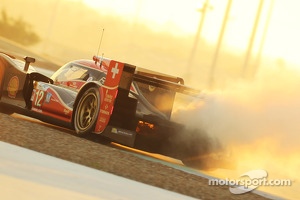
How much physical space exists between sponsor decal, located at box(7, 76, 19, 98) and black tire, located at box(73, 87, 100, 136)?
5.73ft

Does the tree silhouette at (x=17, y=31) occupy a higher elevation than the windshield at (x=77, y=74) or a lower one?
higher

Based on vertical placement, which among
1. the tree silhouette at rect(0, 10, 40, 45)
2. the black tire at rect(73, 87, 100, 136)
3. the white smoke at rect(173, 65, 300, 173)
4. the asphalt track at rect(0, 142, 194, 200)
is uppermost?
the tree silhouette at rect(0, 10, 40, 45)

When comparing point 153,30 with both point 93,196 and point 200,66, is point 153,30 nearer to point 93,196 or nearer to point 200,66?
point 200,66

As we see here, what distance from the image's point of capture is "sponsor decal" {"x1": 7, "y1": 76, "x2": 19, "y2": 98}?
16000 mm

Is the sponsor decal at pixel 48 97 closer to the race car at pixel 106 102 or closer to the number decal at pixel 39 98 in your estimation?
the race car at pixel 106 102

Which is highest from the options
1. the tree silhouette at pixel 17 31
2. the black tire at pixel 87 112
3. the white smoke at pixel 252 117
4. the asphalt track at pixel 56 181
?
the tree silhouette at pixel 17 31

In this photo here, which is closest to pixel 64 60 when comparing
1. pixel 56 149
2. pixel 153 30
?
pixel 153 30

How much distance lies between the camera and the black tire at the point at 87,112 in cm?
1438

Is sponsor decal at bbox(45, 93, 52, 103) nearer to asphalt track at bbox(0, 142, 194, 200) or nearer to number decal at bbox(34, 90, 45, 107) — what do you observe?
number decal at bbox(34, 90, 45, 107)

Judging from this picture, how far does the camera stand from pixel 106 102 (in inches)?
564

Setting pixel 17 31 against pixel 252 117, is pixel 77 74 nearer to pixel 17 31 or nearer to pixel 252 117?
pixel 252 117

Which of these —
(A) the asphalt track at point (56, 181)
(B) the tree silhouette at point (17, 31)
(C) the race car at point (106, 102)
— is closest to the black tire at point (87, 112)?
(C) the race car at point (106, 102)

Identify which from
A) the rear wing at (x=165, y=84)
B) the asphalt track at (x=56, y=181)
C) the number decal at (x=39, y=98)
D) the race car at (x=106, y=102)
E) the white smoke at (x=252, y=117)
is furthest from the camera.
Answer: the number decal at (x=39, y=98)

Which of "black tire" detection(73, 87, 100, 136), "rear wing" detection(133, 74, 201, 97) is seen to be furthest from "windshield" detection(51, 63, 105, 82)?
"rear wing" detection(133, 74, 201, 97)
